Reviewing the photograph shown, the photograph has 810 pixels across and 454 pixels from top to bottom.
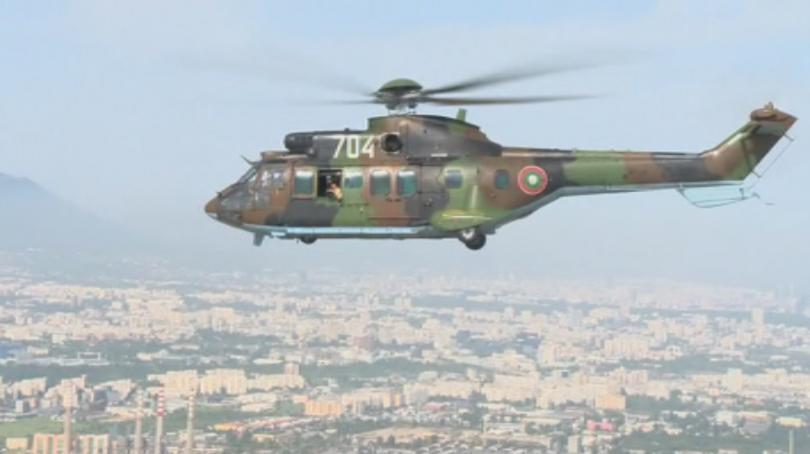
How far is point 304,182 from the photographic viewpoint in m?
14.2

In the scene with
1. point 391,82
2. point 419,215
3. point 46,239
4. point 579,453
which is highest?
point 46,239

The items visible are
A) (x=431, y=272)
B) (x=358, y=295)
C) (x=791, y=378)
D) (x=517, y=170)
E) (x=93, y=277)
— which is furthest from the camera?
(x=93, y=277)

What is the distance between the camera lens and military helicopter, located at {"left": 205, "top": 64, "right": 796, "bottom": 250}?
44.8 ft

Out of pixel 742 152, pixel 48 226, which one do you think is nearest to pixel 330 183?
pixel 742 152

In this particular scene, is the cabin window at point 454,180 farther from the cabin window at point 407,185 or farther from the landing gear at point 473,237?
the landing gear at point 473,237

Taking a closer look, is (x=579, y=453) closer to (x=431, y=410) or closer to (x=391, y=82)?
(x=431, y=410)

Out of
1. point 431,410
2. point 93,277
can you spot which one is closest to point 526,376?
point 431,410

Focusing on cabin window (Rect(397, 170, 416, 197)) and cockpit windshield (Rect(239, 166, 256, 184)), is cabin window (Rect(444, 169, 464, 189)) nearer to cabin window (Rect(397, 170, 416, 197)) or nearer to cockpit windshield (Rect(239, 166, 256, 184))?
cabin window (Rect(397, 170, 416, 197))

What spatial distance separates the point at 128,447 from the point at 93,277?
64476 mm

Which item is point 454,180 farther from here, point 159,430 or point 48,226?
point 48,226

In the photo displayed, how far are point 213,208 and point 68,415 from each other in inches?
1243

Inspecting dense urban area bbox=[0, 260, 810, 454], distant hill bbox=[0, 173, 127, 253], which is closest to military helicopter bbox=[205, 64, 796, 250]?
dense urban area bbox=[0, 260, 810, 454]

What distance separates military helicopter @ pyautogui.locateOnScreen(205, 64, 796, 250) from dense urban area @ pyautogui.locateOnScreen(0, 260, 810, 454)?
2972 cm

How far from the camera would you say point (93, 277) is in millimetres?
106938
